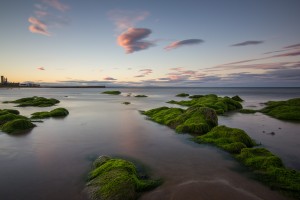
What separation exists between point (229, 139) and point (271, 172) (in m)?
4.74

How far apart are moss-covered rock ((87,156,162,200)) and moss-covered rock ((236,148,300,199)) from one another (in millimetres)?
4672

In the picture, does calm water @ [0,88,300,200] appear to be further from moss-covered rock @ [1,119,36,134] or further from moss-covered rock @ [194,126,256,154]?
moss-covered rock @ [1,119,36,134]

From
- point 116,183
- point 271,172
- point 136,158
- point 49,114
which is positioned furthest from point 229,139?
point 49,114

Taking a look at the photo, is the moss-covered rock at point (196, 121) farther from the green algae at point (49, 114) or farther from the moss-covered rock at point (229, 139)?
the green algae at point (49, 114)

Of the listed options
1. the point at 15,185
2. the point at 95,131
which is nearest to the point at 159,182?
the point at 15,185

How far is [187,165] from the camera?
11.2 metres

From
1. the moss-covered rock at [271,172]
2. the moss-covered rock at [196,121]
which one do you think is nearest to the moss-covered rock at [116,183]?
the moss-covered rock at [271,172]

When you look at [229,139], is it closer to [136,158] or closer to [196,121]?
[196,121]

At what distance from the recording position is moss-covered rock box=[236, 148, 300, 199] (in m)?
8.45

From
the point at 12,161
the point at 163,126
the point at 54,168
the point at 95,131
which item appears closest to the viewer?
the point at 54,168

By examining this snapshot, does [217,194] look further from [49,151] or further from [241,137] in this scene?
[49,151]

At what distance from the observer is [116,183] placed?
8117mm

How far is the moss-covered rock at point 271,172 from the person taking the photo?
8445 mm

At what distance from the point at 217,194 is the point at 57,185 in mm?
6560
